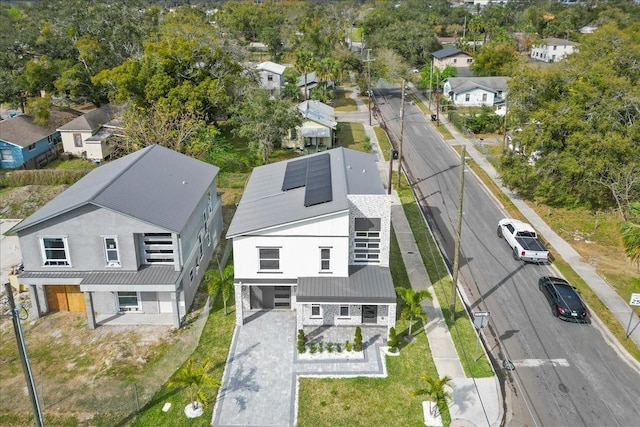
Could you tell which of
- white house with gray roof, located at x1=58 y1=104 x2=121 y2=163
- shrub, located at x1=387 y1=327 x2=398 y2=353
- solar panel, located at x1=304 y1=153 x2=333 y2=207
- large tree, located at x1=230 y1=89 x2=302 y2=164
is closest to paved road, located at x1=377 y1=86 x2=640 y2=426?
shrub, located at x1=387 y1=327 x2=398 y2=353

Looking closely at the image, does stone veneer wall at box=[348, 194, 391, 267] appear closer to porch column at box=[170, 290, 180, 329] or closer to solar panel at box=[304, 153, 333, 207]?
solar panel at box=[304, 153, 333, 207]

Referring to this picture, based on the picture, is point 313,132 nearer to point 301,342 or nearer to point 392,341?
point 301,342

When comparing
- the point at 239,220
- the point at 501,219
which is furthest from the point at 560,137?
the point at 239,220

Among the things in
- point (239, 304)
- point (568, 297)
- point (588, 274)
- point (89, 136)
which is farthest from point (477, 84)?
point (239, 304)

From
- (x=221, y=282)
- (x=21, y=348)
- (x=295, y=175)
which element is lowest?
(x=221, y=282)

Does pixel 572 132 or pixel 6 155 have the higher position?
pixel 572 132

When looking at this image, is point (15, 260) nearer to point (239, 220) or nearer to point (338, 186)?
point (239, 220)

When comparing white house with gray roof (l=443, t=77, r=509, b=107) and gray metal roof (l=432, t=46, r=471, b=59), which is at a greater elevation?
gray metal roof (l=432, t=46, r=471, b=59)
